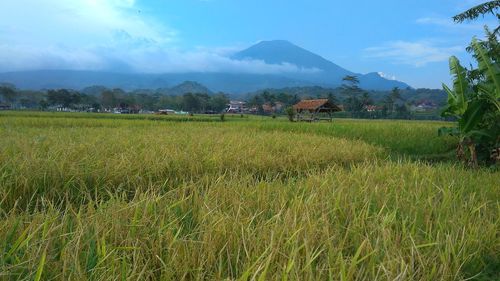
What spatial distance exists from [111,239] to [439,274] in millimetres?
1671

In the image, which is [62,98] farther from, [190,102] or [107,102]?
[190,102]

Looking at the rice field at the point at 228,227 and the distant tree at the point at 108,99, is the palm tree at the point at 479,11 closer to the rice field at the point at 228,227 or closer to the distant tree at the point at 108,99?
the rice field at the point at 228,227

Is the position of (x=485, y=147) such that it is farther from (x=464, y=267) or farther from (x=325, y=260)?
(x=325, y=260)

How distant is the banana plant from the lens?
620 cm

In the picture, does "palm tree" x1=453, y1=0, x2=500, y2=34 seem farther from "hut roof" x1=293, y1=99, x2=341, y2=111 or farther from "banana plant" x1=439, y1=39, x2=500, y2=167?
"hut roof" x1=293, y1=99, x2=341, y2=111

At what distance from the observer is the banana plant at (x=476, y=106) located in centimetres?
620

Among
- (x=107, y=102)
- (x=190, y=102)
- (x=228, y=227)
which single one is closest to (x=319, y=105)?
(x=228, y=227)

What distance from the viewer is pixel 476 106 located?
6.46 m

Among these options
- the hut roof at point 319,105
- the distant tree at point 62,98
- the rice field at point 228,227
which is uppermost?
the distant tree at point 62,98

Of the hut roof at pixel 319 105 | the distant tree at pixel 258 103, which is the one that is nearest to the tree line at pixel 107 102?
the distant tree at pixel 258 103

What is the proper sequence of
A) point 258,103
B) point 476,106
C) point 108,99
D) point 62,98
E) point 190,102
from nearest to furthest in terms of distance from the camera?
1. point 476,106
2. point 62,98
3. point 190,102
4. point 258,103
5. point 108,99

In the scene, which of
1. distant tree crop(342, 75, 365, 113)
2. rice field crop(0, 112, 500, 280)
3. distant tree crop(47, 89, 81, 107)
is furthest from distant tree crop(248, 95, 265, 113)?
rice field crop(0, 112, 500, 280)

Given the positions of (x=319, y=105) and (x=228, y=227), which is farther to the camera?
(x=319, y=105)

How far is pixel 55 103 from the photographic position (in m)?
63.7
